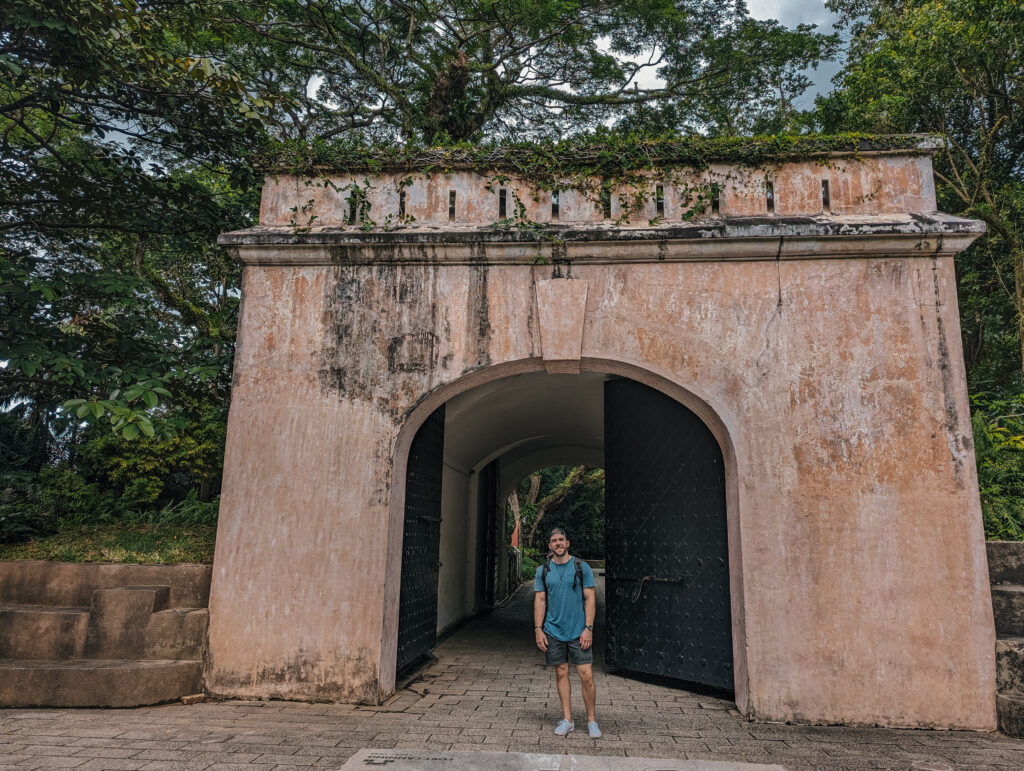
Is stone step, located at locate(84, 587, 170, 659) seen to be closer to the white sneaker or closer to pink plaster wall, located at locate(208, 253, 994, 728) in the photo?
pink plaster wall, located at locate(208, 253, 994, 728)

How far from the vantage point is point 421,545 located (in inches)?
249

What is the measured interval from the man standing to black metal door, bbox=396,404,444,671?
1627mm

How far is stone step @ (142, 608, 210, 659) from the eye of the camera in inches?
202

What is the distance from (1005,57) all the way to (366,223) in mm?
9489

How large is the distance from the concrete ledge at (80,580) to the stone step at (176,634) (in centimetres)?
23

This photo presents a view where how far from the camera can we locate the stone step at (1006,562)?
16.3 ft

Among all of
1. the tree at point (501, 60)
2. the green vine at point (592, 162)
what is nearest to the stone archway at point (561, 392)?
the green vine at point (592, 162)

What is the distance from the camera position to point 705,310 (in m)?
5.35

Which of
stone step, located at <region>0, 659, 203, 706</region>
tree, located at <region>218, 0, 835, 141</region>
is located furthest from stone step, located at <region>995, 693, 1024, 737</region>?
tree, located at <region>218, 0, 835, 141</region>

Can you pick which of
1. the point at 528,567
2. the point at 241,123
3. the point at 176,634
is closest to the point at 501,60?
the point at 241,123

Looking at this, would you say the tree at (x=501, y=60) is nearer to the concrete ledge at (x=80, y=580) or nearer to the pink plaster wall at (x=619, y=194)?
the pink plaster wall at (x=619, y=194)

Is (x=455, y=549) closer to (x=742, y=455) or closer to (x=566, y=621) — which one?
(x=566, y=621)

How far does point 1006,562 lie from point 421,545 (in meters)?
4.82

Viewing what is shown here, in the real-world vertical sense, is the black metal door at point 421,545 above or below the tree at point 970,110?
below
